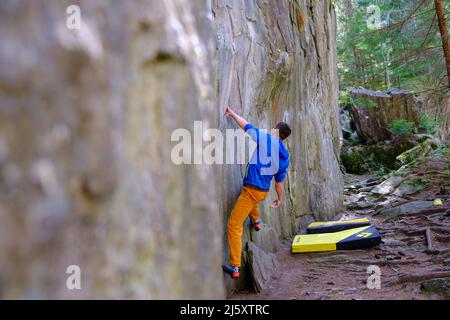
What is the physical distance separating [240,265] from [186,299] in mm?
3758

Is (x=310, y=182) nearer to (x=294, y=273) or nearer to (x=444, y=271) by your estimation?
(x=294, y=273)

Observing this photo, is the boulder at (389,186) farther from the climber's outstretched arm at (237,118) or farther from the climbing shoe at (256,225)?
the climber's outstretched arm at (237,118)

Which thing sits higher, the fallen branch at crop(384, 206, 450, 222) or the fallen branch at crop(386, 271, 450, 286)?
the fallen branch at crop(384, 206, 450, 222)

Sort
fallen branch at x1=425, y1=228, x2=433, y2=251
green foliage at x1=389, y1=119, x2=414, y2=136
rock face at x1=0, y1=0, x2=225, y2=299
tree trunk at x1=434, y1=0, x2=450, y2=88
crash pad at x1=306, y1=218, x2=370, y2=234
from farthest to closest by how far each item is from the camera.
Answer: green foliage at x1=389, y1=119, x2=414, y2=136, tree trunk at x1=434, y1=0, x2=450, y2=88, crash pad at x1=306, y1=218, x2=370, y2=234, fallen branch at x1=425, y1=228, x2=433, y2=251, rock face at x1=0, y1=0, x2=225, y2=299

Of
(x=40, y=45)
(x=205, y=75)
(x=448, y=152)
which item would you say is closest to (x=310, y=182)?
(x=448, y=152)

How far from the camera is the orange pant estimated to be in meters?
5.64

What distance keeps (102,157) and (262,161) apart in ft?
13.7

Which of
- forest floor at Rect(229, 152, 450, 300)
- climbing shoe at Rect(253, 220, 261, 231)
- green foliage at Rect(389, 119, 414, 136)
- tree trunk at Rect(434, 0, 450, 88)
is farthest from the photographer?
green foliage at Rect(389, 119, 414, 136)

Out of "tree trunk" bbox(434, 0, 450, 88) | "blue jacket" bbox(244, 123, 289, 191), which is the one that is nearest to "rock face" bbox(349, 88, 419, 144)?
"tree trunk" bbox(434, 0, 450, 88)

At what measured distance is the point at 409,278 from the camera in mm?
5766

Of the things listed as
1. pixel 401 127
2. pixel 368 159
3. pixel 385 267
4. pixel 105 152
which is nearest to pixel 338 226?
pixel 385 267

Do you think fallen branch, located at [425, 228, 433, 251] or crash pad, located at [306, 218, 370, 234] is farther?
crash pad, located at [306, 218, 370, 234]

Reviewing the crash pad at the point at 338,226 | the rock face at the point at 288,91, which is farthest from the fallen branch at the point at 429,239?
the rock face at the point at 288,91

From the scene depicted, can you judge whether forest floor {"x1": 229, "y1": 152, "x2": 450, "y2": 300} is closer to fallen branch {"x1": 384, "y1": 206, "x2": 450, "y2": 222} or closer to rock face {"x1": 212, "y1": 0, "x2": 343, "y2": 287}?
fallen branch {"x1": 384, "y1": 206, "x2": 450, "y2": 222}
